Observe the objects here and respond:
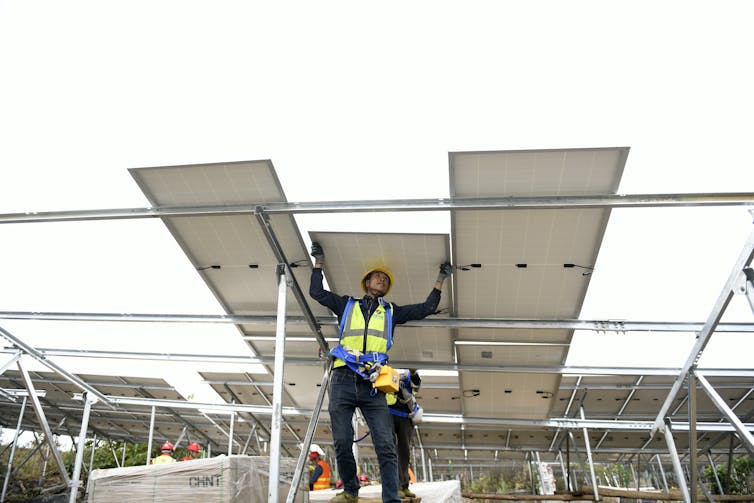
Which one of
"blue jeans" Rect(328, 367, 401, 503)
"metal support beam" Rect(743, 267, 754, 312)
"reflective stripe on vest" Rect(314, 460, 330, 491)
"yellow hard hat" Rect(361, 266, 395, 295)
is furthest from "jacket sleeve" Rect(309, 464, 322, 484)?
"metal support beam" Rect(743, 267, 754, 312)

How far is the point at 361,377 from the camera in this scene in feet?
13.4

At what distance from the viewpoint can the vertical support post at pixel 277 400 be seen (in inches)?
158

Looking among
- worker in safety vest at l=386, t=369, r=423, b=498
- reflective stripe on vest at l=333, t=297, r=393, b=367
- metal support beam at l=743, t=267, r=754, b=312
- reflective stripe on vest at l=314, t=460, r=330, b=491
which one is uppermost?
metal support beam at l=743, t=267, r=754, b=312

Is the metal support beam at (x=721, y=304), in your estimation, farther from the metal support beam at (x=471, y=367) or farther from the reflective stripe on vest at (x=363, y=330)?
the reflective stripe on vest at (x=363, y=330)

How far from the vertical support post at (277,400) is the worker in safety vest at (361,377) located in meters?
0.37

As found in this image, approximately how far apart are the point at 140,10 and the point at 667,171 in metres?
4.33

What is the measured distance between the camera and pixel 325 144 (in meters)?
4.21

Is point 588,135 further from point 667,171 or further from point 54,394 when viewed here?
point 54,394

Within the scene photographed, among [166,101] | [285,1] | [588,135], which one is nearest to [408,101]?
[285,1]

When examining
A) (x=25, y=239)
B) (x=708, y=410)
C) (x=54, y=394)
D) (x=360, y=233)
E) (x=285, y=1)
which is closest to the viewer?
(x=285, y=1)

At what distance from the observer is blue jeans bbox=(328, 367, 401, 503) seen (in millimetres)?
3777

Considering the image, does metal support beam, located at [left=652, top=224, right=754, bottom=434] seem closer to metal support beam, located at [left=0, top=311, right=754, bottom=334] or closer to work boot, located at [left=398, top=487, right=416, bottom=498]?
metal support beam, located at [left=0, top=311, right=754, bottom=334]

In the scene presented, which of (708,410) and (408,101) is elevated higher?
(408,101)

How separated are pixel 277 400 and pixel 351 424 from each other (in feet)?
2.64
